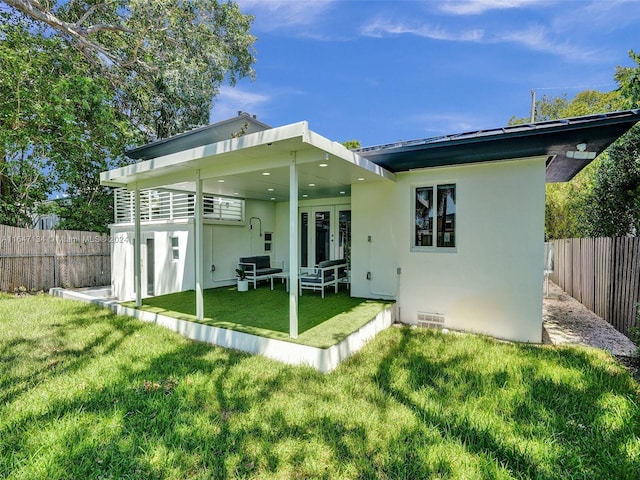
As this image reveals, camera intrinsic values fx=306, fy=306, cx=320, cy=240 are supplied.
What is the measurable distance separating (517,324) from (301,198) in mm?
6515

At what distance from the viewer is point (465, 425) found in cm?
286

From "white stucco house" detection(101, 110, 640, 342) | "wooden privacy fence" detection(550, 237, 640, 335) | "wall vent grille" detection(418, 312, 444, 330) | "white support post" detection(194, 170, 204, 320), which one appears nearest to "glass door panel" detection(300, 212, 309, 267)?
"white stucco house" detection(101, 110, 640, 342)

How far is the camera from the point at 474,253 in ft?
19.0

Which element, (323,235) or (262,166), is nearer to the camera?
(262,166)

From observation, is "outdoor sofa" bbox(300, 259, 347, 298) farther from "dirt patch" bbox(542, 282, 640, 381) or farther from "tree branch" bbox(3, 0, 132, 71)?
"tree branch" bbox(3, 0, 132, 71)

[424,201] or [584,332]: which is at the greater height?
[424,201]

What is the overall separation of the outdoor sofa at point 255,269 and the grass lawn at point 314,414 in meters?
4.03

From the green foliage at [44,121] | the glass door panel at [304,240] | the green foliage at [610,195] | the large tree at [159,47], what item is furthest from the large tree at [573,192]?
the green foliage at [44,121]

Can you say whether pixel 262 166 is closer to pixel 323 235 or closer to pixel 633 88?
pixel 323 235

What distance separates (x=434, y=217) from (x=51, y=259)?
37.6 ft

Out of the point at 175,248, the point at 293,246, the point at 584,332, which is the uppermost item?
the point at 293,246

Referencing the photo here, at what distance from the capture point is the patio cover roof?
4.12 m

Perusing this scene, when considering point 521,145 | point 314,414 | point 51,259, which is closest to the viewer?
point 314,414

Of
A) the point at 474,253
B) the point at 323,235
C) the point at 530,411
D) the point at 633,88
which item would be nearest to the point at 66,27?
the point at 323,235
